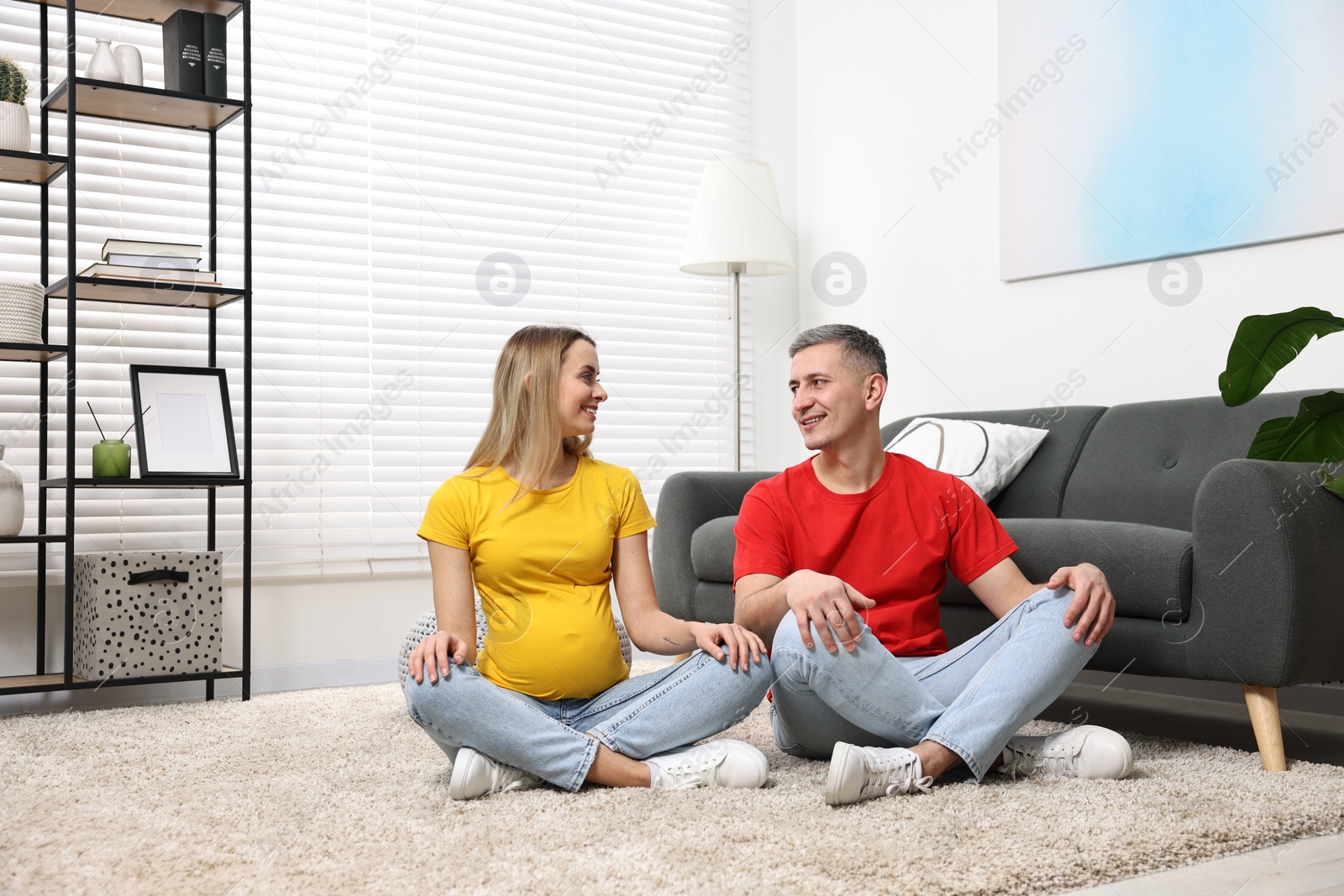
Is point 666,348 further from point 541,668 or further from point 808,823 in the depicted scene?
point 808,823

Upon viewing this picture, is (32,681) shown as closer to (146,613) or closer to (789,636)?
(146,613)

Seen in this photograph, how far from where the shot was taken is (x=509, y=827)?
1582mm

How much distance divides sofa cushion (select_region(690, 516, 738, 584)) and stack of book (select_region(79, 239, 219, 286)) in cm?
142

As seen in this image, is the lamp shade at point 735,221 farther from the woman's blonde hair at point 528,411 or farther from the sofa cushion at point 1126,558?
the woman's blonde hair at point 528,411

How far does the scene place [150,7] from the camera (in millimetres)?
3127

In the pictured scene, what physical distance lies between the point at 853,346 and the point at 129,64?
212 centimetres

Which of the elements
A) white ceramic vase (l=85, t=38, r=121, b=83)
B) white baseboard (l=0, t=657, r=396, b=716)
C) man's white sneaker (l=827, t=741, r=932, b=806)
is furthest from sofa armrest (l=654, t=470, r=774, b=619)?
white ceramic vase (l=85, t=38, r=121, b=83)

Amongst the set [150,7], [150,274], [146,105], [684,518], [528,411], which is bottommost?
[684,518]

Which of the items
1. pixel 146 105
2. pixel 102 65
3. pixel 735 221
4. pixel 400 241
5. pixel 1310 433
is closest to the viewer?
pixel 1310 433

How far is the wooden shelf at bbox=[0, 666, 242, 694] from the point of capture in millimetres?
2746

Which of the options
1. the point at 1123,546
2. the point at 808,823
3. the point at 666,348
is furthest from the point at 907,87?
the point at 808,823

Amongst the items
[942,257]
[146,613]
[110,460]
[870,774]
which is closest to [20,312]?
[110,460]

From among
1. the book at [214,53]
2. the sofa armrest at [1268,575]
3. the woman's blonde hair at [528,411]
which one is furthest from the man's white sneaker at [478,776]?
the book at [214,53]

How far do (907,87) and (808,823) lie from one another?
2982mm
